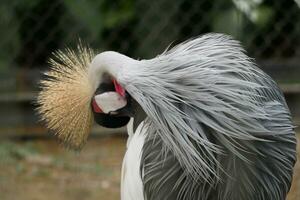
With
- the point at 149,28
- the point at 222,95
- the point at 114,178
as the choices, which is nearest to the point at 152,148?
the point at 222,95

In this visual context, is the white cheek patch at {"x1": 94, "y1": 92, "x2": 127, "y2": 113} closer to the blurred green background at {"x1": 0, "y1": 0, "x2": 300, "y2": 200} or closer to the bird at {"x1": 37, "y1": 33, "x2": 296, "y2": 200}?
the bird at {"x1": 37, "y1": 33, "x2": 296, "y2": 200}

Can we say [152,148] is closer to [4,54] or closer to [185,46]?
[185,46]

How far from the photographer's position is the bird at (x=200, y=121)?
1.26m

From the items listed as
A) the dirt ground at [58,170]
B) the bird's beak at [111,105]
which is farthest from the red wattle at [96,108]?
the dirt ground at [58,170]

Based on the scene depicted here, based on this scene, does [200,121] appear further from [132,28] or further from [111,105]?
[132,28]

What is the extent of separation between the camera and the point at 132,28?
3.09 meters

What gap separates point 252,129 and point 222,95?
7 centimetres

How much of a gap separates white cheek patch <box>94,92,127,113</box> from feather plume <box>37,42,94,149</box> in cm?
5

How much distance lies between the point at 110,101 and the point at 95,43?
5.13 ft

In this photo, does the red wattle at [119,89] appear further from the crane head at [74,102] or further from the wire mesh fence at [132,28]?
the wire mesh fence at [132,28]

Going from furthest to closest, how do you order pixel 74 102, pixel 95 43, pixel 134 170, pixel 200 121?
pixel 95 43 < pixel 74 102 < pixel 134 170 < pixel 200 121

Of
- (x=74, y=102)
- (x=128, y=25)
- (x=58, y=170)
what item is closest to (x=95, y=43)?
(x=128, y=25)

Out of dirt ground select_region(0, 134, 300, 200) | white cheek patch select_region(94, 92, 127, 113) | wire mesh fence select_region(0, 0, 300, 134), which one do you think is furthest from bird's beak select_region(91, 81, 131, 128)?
wire mesh fence select_region(0, 0, 300, 134)

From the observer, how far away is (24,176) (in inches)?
109
